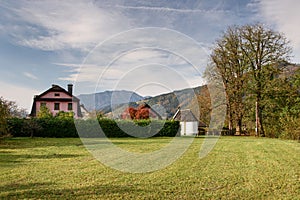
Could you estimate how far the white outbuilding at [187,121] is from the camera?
27.2 metres

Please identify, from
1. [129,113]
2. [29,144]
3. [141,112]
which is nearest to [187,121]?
[141,112]

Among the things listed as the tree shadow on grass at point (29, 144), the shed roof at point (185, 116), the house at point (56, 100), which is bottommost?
the tree shadow on grass at point (29, 144)

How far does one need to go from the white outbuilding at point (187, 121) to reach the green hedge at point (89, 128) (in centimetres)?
354

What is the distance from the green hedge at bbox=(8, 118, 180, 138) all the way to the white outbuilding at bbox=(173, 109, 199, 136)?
139 inches

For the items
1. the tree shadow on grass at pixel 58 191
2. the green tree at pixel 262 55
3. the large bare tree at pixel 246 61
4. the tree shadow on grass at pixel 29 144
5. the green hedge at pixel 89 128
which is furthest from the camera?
the large bare tree at pixel 246 61

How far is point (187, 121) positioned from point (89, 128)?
32.6 feet

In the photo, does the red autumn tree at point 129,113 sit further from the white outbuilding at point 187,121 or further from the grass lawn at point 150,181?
the grass lawn at point 150,181

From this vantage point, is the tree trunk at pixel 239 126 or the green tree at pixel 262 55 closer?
the green tree at pixel 262 55

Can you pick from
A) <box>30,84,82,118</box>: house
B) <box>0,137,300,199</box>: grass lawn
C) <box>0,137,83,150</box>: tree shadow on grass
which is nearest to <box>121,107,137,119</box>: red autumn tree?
<box>0,137,83,150</box>: tree shadow on grass

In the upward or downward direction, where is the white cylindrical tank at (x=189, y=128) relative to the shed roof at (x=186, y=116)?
downward

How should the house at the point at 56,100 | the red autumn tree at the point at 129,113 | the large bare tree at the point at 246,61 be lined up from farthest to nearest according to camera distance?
the house at the point at 56,100 → the large bare tree at the point at 246,61 → the red autumn tree at the point at 129,113

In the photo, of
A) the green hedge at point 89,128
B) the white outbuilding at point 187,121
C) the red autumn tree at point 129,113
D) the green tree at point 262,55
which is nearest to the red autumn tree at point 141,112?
the red autumn tree at point 129,113

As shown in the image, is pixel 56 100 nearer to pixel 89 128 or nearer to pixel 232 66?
pixel 89 128

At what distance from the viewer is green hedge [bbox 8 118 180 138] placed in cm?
1983
